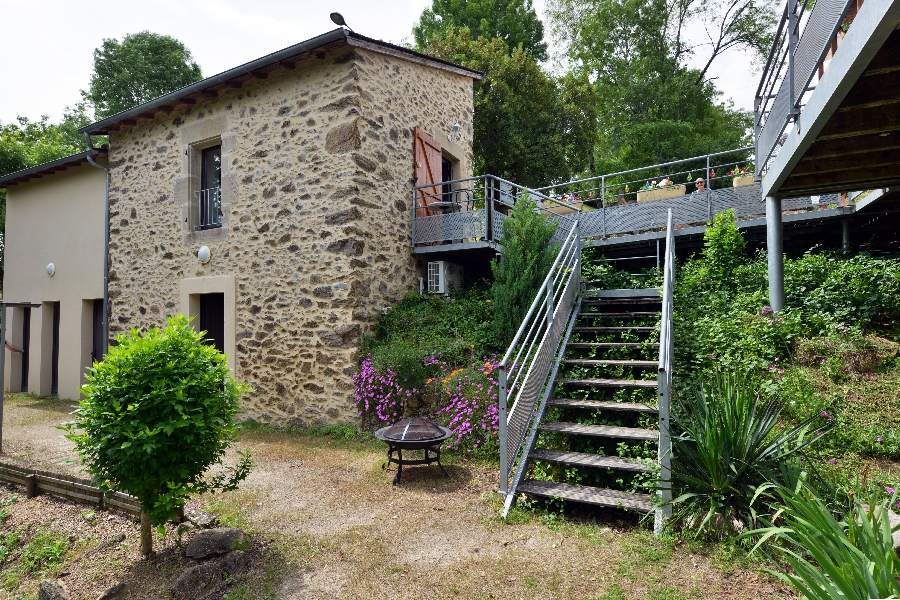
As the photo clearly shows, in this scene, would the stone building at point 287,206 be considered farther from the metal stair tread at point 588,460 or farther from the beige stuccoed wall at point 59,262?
the metal stair tread at point 588,460

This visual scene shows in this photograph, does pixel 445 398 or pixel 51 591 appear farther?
pixel 445 398

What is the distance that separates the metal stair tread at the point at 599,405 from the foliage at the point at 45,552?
4.15 meters

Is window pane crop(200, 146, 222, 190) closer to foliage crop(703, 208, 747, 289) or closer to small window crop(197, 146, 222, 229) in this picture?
small window crop(197, 146, 222, 229)

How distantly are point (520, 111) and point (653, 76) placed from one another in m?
7.85

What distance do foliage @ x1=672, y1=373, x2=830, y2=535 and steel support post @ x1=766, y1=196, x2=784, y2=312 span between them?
2.95 metres

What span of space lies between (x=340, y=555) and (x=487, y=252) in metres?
5.76

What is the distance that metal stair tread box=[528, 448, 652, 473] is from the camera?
4.08 meters

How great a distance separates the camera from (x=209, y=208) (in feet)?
30.0

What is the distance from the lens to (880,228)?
8008mm

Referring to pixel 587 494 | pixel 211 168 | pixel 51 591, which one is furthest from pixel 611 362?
pixel 211 168

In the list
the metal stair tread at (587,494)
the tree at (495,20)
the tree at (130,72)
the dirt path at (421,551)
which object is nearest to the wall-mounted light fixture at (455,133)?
the dirt path at (421,551)

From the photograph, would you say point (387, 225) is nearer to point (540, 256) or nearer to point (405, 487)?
point (540, 256)

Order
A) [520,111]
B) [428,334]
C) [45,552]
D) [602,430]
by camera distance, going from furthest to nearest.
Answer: [520,111], [428,334], [602,430], [45,552]

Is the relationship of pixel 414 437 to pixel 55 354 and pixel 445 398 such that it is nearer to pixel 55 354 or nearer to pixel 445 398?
pixel 445 398
